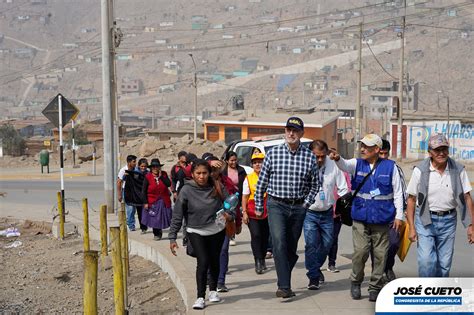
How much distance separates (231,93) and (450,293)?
172908mm

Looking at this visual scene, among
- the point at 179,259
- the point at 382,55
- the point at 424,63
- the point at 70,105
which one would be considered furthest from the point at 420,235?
the point at 382,55

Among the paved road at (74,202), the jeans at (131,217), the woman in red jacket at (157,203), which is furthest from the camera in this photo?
the jeans at (131,217)

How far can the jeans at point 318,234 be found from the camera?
8945mm

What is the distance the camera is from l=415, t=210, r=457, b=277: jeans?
298 inches

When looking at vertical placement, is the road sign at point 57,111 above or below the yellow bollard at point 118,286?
above

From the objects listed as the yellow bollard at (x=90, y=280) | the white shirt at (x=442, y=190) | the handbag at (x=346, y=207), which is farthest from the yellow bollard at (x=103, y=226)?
the white shirt at (x=442, y=190)

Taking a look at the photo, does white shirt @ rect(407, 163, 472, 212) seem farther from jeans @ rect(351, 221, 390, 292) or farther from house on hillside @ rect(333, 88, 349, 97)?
house on hillside @ rect(333, 88, 349, 97)

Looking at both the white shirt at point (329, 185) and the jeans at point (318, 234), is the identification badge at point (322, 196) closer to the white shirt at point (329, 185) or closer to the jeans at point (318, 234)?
the white shirt at point (329, 185)

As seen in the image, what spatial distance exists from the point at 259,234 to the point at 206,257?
1.69 m

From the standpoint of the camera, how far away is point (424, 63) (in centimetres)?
16988

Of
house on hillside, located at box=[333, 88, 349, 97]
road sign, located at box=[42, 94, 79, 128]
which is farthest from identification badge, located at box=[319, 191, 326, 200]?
house on hillside, located at box=[333, 88, 349, 97]

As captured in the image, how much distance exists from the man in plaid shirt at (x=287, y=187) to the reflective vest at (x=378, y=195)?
20.9 inches

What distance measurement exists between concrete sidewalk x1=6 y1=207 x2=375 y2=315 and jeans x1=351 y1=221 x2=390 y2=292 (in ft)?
1.10

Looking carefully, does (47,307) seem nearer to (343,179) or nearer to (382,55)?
(343,179)
